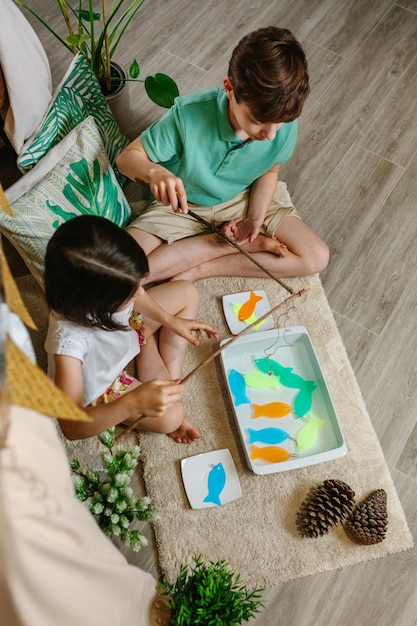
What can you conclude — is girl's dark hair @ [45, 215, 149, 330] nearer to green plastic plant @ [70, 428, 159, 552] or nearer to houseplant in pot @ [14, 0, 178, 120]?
green plastic plant @ [70, 428, 159, 552]

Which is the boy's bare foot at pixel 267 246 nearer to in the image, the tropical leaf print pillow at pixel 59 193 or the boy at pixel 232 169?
the boy at pixel 232 169

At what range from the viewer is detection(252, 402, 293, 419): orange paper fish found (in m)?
1.43

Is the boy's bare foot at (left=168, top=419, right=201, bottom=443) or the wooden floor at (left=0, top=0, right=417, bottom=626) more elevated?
the wooden floor at (left=0, top=0, right=417, bottom=626)

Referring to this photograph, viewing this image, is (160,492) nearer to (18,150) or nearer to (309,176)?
(18,150)

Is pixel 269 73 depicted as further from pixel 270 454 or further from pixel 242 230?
pixel 270 454

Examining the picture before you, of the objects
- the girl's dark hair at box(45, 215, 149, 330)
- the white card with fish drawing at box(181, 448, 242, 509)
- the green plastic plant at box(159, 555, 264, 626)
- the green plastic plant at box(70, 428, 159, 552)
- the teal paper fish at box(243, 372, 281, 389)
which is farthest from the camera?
the teal paper fish at box(243, 372, 281, 389)

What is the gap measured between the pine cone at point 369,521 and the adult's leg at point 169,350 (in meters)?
0.43

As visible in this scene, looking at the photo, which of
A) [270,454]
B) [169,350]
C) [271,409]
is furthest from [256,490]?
[169,350]

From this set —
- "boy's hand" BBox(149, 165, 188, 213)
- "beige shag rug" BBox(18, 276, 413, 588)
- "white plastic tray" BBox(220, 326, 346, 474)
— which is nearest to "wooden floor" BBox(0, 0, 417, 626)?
"beige shag rug" BBox(18, 276, 413, 588)

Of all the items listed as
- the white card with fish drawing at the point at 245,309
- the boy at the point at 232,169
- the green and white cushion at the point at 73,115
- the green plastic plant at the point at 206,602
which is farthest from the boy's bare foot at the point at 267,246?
the green plastic plant at the point at 206,602

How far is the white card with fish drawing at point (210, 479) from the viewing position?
4.45 feet

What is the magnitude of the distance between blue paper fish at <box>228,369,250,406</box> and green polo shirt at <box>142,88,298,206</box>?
1.56 ft

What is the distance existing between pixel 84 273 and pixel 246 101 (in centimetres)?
51

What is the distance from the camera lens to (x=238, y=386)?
57.0 inches
